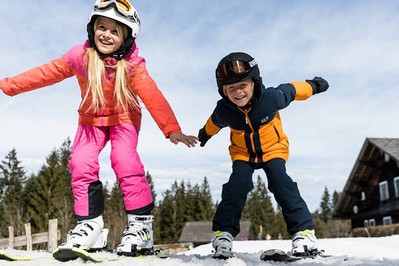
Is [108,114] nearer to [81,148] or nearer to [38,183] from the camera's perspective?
[81,148]

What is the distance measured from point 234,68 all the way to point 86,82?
1195 millimetres

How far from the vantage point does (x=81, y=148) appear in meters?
3.46

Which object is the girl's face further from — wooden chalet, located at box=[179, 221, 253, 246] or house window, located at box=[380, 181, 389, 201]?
wooden chalet, located at box=[179, 221, 253, 246]

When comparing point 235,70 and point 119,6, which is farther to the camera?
point 119,6

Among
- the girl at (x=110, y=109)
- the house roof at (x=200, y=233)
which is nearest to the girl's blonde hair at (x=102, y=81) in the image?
the girl at (x=110, y=109)

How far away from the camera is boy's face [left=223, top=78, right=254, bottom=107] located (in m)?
3.40

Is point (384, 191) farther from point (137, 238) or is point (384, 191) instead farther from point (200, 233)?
point (137, 238)

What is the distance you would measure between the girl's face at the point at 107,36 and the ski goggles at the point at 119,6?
0.10 metres

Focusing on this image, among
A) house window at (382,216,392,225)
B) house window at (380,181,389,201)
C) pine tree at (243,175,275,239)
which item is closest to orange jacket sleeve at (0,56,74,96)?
house window at (380,181,389,201)

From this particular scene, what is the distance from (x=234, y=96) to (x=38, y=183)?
42146mm

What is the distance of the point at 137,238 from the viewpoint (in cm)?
329

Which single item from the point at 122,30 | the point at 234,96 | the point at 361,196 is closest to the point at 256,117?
the point at 234,96

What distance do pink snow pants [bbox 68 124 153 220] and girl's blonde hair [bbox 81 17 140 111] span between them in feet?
0.65

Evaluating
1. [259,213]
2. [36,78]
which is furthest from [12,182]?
[36,78]
